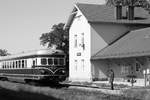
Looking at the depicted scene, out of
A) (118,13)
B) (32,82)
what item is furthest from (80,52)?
(32,82)

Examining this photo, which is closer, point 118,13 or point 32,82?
point 32,82

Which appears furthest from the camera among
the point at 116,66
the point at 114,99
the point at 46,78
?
the point at 116,66

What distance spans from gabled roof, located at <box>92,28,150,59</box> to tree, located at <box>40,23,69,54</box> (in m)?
20.6

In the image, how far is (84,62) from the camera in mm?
42875

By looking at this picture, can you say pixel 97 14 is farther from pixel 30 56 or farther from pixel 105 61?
pixel 30 56

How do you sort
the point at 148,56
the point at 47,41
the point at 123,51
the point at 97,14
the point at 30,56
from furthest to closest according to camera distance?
the point at 47,41
the point at 97,14
the point at 123,51
the point at 148,56
the point at 30,56

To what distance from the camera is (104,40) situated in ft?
140

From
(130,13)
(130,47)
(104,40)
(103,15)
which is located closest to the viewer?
(130,47)

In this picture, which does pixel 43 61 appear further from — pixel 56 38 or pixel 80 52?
pixel 56 38

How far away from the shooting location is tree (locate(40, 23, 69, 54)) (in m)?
62.1

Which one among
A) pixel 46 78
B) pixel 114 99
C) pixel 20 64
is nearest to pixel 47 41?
pixel 20 64

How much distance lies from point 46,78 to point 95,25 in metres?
13.9

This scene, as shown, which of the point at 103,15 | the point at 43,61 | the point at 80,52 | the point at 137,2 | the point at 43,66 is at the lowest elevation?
the point at 43,66

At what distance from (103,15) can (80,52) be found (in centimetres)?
454
